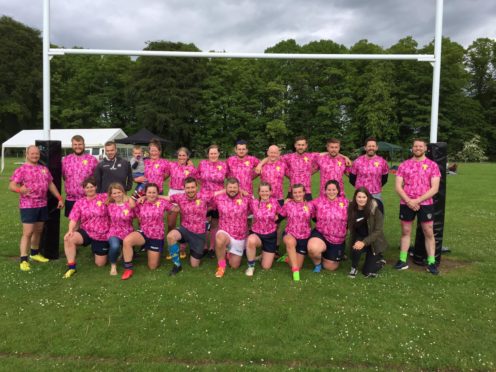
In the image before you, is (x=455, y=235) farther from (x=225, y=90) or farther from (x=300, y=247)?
(x=225, y=90)

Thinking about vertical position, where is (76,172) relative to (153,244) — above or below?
above

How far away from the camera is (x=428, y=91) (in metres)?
48.1

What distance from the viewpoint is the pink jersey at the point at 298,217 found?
543 cm

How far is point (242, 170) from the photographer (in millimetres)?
6152

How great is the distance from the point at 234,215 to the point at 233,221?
9 cm

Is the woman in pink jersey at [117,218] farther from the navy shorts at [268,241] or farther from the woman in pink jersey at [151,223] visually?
the navy shorts at [268,241]

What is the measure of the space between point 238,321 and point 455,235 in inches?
237

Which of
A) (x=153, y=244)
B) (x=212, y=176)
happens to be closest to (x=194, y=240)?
(x=153, y=244)

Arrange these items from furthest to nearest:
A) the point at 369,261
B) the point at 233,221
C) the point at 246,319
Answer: the point at 233,221 < the point at 369,261 < the point at 246,319

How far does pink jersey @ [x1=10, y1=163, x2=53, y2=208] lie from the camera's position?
5566mm

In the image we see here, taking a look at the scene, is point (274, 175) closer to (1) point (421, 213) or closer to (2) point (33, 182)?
(1) point (421, 213)

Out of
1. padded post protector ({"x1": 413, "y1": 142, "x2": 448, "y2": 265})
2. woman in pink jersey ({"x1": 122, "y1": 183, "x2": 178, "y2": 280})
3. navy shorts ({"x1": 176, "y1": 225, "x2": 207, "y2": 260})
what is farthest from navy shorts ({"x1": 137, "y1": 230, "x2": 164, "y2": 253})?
padded post protector ({"x1": 413, "y1": 142, "x2": 448, "y2": 265})

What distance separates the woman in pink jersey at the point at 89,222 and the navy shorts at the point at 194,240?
110 centimetres

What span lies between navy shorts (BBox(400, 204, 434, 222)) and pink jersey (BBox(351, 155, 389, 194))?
54 cm
